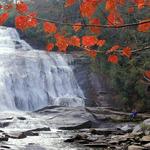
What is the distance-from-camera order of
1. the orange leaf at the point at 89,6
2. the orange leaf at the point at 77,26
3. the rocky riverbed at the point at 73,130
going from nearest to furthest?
the orange leaf at the point at 77,26
the orange leaf at the point at 89,6
the rocky riverbed at the point at 73,130

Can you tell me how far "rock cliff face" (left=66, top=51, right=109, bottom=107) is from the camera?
106 ft

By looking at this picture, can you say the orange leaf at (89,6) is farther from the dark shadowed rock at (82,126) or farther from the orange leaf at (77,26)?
the dark shadowed rock at (82,126)

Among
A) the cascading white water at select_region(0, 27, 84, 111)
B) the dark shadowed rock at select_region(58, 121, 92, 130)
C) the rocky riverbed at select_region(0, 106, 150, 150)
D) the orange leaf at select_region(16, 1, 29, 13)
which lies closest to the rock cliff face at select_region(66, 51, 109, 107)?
the cascading white water at select_region(0, 27, 84, 111)

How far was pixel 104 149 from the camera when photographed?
1499cm

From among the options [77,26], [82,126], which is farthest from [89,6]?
[82,126]

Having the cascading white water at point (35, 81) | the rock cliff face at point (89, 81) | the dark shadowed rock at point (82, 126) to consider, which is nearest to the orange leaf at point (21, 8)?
the dark shadowed rock at point (82, 126)

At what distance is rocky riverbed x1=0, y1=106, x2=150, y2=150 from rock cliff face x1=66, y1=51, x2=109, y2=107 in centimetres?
454

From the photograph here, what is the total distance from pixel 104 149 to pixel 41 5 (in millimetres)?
35132

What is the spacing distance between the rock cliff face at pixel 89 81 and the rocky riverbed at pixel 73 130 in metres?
4.54

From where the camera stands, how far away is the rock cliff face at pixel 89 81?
3231cm

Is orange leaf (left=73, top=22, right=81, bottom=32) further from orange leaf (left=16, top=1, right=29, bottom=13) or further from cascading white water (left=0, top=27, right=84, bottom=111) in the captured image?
cascading white water (left=0, top=27, right=84, bottom=111)

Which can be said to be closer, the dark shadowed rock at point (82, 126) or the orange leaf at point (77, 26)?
the orange leaf at point (77, 26)

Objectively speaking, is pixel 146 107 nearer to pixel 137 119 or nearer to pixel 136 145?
pixel 137 119

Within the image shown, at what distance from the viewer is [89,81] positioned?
3406cm
